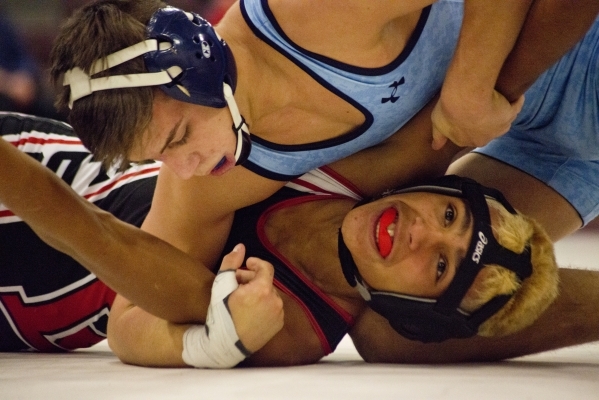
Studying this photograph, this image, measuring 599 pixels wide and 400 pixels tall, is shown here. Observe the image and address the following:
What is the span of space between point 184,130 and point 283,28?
0.38 m

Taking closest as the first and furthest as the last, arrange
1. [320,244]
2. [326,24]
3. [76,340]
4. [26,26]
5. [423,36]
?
[326,24]
[423,36]
[320,244]
[76,340]
[26,26]

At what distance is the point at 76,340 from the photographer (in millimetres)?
2635

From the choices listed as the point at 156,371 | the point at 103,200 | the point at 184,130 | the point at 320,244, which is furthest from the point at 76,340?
the point at 184,130

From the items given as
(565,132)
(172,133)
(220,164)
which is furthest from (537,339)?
(172,133)

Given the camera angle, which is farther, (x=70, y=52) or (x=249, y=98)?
(x=249, y=98)

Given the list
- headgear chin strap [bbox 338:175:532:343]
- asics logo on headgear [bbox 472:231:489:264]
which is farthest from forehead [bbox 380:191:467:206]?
asics logo on headgear [bbox 472:231:489:264]

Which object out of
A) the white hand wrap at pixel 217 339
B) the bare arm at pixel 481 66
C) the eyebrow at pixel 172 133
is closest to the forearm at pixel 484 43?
the bare arm at pixel 481 66

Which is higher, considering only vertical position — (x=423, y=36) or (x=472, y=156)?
(x=423, y=36)

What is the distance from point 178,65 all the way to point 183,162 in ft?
0.80

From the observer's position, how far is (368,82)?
2023 millimetres

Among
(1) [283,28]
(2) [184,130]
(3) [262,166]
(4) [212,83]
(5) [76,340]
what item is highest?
(1) [283,28]

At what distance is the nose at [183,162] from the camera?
1875 mm

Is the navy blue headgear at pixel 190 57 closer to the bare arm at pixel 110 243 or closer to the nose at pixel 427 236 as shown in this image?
the bare arm at pixel 110 243

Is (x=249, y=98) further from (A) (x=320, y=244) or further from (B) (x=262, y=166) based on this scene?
(A) (x=320, y=244)
